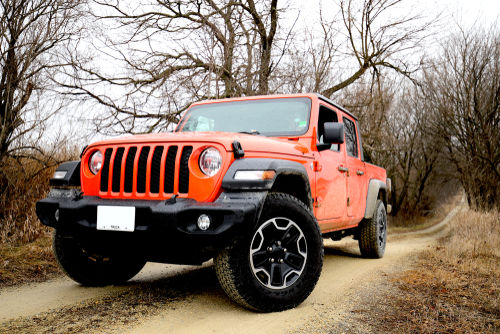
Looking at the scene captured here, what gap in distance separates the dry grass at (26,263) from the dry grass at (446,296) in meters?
3.40

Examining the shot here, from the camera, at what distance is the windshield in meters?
4.20

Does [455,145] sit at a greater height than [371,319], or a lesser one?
greater

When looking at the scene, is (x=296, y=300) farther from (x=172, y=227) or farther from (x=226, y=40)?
(x=226, y=40)

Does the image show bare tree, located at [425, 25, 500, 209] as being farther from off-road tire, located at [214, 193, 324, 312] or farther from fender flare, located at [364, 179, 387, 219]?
off-road tire, located at [214, 193, 324, 312]

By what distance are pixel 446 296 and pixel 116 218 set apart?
2836 millimetres

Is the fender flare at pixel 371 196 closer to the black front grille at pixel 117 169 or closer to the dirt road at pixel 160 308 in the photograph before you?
the dirt road at pixel 160 308

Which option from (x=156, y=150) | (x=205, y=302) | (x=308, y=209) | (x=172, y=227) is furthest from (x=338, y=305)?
Answer: (x=156, y=150)

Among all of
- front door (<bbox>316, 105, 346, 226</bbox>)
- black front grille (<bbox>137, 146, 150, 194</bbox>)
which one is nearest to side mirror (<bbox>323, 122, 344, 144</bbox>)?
front door (<bbox>316, 105, 346, 226</bbox>)

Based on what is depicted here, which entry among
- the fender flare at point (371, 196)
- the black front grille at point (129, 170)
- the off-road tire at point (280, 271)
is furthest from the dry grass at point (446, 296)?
the black front grille at point (129, 170)

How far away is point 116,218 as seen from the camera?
291 centimetres

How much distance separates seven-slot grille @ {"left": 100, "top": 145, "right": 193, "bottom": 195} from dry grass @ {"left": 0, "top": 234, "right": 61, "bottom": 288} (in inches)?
72.7

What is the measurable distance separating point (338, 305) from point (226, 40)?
20.4 ft

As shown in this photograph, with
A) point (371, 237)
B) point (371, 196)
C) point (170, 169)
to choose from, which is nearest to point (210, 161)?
point (170, 169)

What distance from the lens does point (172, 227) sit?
8.91 ft
